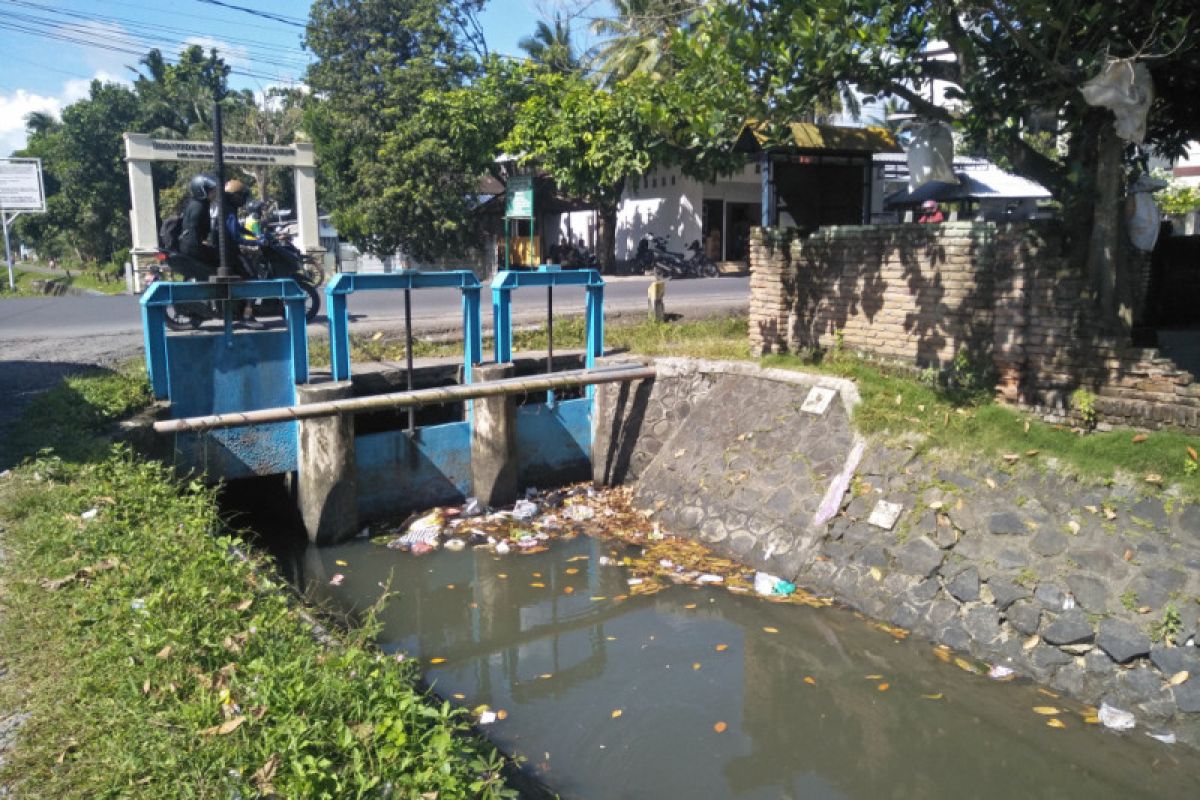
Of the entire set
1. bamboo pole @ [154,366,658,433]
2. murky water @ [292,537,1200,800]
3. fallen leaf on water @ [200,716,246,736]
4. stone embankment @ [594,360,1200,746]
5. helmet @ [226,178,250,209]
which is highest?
helmet @ [226,178,250,209]

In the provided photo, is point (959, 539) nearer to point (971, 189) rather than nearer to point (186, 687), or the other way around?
point (186, 687)

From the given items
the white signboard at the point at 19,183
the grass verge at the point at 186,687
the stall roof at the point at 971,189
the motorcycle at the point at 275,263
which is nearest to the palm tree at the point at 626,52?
the stall roof at the point at 971,189

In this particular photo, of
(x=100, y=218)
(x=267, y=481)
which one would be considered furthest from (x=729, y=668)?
(x=100, y=218)

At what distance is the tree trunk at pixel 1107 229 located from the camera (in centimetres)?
716

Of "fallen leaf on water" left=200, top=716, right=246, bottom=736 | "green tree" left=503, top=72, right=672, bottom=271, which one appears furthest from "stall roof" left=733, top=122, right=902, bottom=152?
"fallen leaf on water" left=200, top=716, right=246, bottom=736

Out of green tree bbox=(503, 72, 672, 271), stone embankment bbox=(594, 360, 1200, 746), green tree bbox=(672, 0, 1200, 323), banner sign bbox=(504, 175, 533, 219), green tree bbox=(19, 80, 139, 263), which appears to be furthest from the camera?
green tree bbox=(19, 80, 139, 263)

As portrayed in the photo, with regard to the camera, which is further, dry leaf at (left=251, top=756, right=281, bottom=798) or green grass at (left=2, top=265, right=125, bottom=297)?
green grass at (left=2, top=265, right=125, bottom=297)

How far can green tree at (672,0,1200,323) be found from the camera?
6.81 m

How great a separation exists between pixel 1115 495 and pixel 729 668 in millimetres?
2876

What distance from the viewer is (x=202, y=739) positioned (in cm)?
327

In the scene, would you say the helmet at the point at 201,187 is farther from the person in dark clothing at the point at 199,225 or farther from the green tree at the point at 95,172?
the green tree at the point at 95,172

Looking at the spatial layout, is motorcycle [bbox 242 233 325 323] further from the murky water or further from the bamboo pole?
the murky water

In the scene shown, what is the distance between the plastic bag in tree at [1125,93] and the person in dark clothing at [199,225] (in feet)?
28.6

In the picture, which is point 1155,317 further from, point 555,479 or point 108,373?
point 108,373
